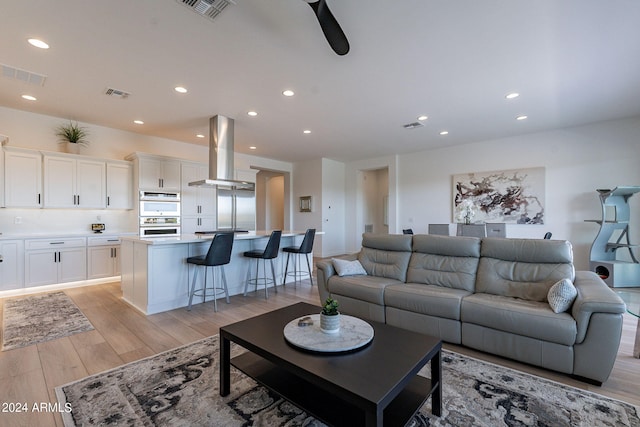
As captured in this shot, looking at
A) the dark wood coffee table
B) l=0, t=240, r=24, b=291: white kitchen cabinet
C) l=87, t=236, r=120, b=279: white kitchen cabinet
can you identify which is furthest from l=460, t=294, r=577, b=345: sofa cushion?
l=0, t=240, r=24, b=291: white kitchen cabinet

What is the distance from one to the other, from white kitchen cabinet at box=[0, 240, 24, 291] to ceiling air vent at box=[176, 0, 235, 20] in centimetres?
451

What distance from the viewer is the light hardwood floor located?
1.94 metres

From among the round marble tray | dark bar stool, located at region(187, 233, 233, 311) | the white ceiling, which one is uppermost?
the white ceiling

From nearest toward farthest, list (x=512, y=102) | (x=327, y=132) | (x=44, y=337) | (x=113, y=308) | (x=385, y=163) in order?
1. (x=44, y=337)
2. (x=113, y=308)
3. (x=512, y=102)
4. (x=327, y=132)
5. (x=385, y=163)

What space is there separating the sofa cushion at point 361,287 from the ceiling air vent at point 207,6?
284 cm

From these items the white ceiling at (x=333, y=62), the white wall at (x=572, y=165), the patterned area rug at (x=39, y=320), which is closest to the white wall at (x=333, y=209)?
the white wall at (x=572, y=165)

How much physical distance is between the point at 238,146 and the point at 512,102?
17.9ft

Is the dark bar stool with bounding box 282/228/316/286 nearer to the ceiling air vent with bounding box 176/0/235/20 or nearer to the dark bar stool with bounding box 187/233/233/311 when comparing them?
the dark bar stool with bounding box 187/233/233/311

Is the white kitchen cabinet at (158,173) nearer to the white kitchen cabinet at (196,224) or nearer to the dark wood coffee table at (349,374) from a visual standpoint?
the white kitchen cabinet at (196,224)

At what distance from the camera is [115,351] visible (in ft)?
8.36

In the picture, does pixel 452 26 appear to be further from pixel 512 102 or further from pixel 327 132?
pixel 327 132

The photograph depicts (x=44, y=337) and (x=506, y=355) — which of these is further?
(x=44, y=337)

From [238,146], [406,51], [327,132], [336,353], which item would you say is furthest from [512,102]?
[238,146]

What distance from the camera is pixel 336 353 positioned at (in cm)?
159
